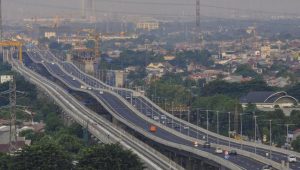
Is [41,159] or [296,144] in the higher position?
[41,159]

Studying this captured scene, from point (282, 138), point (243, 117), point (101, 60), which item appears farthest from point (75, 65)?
point (282, 138)

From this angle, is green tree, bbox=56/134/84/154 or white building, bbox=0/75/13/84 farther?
white building, bbox=0/75/13/84

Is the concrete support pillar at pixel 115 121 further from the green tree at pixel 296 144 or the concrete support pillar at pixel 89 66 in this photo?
the concrete support pillar at pixel 89 66

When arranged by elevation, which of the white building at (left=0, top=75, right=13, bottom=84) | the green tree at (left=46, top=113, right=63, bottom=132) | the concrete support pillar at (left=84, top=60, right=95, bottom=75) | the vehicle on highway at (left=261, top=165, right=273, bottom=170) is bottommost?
the concrete support pillar at (left=84, top=60, right=95, bottom=75)

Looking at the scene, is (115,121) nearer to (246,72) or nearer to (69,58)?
(246,72)

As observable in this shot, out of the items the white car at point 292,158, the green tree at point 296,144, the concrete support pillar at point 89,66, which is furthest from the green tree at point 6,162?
the concrete support pillar at point 89,66

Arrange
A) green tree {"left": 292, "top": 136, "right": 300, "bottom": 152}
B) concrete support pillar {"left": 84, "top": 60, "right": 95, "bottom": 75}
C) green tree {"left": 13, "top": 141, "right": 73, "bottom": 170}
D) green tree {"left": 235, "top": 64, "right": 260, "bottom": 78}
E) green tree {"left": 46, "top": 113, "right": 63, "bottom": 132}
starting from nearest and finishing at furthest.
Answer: green tree {"left": 13, "top": 141, "right": 73, "bottom": 170} → green tree {"left": 292, "top": 136, "right": 300, "bottom": 152} → green tree {"left": 46, "top": 113, "right": 63, "bottom": 132} → green tree {"left": 235, "top": 64, "right": 260, "bottom": 78} → concrete support pillar {"left": 84, "top": 60, "right": 95, "bottom": 75}

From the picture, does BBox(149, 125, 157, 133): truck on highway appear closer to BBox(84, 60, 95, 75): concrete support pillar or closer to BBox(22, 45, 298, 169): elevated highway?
BBox(22, 45, 298, 169): elevated highway

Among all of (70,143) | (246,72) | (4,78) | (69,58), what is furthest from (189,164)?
(69,58)

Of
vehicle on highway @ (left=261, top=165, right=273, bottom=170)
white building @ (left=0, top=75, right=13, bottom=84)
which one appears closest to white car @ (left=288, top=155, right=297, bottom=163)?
vehicle on highway @ (left=261, top=165, right=273, bottom=170)
